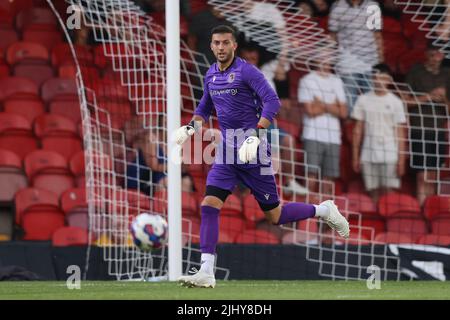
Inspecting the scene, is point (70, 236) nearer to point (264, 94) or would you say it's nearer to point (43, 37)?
point (43, 37)

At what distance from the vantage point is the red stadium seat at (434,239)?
11.5 m

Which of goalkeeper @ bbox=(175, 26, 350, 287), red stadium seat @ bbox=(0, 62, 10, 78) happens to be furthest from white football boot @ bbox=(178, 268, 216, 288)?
red stadium seat @ bbox=(0, 62, 10, 78)

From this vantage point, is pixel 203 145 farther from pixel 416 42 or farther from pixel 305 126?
pixel 416 42

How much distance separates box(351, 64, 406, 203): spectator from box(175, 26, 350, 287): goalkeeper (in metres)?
4.17

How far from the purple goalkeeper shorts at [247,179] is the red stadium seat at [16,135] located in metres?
4.86

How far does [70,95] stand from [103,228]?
241 cm

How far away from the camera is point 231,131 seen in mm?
8406

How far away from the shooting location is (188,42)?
12.8 m

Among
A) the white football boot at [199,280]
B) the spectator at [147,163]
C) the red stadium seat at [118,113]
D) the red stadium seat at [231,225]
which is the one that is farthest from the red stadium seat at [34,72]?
the white football boot at [199,280]

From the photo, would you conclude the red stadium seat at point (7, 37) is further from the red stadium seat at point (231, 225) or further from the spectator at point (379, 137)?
the spectator at point (379, 137)

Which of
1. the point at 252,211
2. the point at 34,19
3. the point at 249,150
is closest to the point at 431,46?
the point at 252,211

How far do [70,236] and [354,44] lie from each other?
368 centimetres

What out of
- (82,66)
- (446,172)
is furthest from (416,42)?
(82,66)
